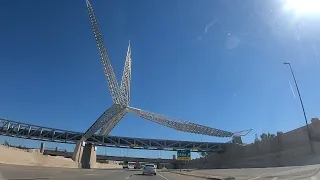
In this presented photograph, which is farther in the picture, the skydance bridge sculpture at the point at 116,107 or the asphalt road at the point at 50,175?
the skydance bridge sculpture at the point at 116,107

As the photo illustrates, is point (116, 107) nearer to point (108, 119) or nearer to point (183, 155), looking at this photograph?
point (108, 119)

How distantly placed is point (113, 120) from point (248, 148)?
47009 mm

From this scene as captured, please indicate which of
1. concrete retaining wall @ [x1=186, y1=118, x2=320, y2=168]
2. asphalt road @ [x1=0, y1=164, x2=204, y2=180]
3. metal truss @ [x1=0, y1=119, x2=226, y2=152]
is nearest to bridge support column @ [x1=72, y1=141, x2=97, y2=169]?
metal truss @ [x1=0, y1=119, x2=226, y2=152]

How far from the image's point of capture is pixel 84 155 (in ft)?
398

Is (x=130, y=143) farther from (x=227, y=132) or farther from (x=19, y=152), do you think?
(x=19, y=152)

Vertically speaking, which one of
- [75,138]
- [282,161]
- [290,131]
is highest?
[75,138]

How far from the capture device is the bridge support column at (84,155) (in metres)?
111

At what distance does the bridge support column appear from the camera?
111 meters

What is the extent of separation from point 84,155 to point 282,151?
7035 centimetres

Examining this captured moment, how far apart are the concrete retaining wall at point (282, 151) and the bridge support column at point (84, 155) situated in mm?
51366

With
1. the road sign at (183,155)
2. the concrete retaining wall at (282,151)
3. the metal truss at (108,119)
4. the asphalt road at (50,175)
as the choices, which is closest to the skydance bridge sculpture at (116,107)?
the metal truss at (108,119)

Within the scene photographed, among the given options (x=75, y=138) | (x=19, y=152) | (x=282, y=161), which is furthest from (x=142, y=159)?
(x=19, y=152)

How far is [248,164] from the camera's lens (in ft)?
347

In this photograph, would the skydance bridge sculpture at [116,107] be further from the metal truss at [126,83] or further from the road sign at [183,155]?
the road sign at [183,155]
